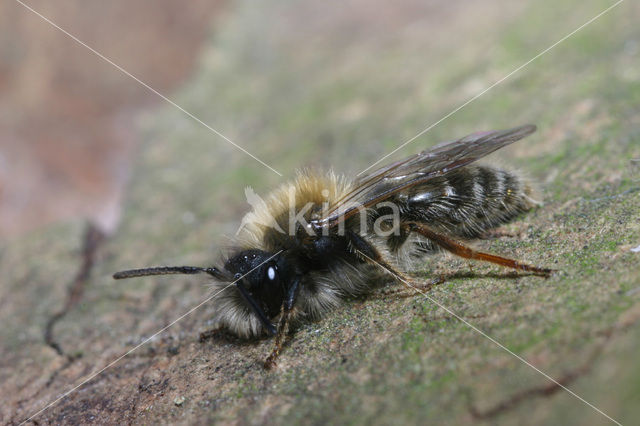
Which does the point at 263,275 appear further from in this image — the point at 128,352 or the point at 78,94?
the point at 78,94

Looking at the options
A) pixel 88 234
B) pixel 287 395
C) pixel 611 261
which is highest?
pixel 88 234

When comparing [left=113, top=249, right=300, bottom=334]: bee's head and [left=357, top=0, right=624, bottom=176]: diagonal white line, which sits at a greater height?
[left=357, top=0, right=624, bottom=176]: diagonal white line

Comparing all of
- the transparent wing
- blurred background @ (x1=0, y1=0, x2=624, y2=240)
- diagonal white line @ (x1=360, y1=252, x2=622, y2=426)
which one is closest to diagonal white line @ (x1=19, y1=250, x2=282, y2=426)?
the transparent wing

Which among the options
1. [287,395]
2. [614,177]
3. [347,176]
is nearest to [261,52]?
[347,176]

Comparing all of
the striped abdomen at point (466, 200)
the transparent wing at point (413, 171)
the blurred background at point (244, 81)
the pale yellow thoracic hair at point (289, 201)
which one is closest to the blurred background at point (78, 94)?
the blurred background at point (244, 81)

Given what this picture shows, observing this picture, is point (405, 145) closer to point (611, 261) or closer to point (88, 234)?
point (611, 261)

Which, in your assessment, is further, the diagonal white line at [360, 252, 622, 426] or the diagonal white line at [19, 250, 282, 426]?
the diagonal white line at [19, 250, 282, 426]

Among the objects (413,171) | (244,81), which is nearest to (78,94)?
(244,81)

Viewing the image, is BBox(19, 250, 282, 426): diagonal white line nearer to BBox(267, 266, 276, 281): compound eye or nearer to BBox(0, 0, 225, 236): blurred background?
BBox(267, 266, 276, 281): compound eye

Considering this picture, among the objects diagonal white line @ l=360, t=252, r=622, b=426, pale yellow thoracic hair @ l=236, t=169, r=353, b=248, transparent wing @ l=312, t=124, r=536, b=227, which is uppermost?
pale yellow thoracic hair @ l=236, t=169, r=353, b=248
